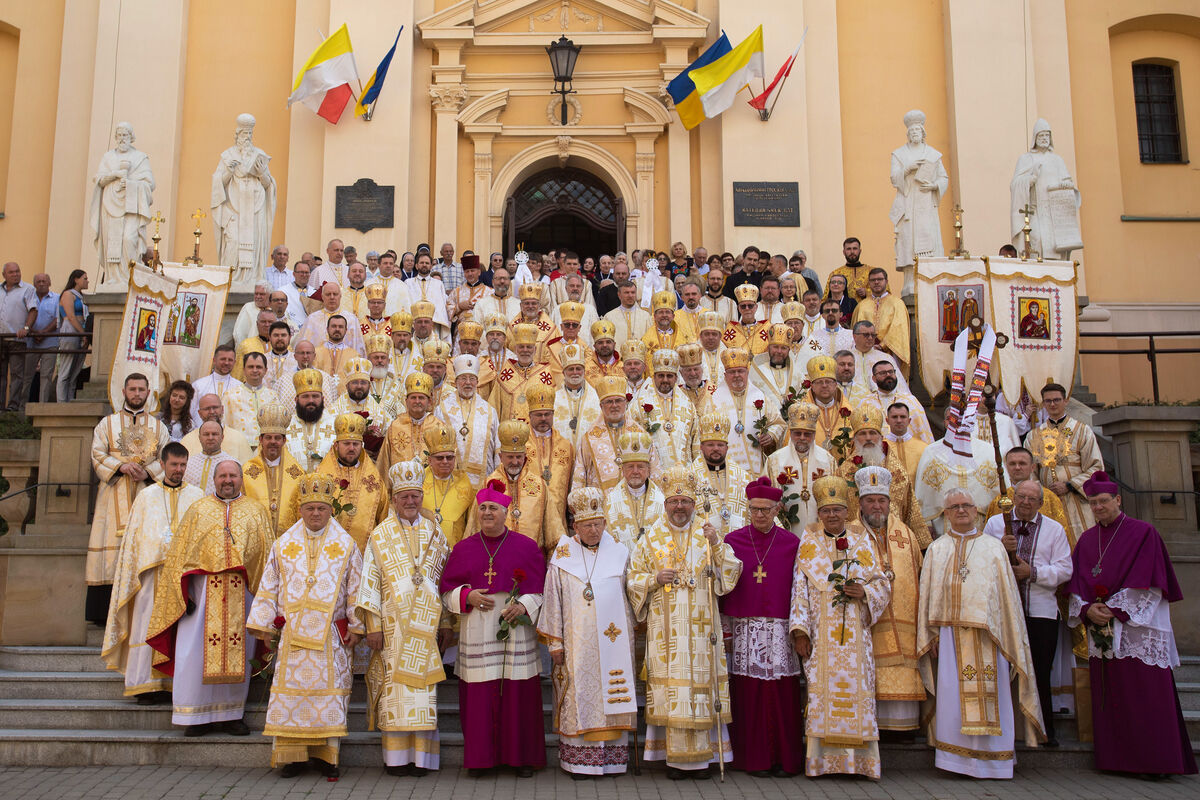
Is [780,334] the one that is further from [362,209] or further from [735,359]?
[362,209]

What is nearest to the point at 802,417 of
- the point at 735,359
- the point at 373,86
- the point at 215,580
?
the point at 735,359

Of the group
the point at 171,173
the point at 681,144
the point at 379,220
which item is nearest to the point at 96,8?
the point at 171,173

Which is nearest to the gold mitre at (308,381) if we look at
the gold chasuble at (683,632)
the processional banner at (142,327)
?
the processional banner at (142,327)

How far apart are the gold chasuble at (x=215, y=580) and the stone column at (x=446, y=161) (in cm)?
916

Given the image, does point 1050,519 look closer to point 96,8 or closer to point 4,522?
point 4,522

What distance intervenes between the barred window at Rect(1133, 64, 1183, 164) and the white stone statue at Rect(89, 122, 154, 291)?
14360 millimetres

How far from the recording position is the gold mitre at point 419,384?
31.6ft

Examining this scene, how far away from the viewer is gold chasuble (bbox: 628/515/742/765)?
292 inches

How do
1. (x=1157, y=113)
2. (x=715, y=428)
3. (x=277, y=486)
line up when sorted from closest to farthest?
(x=715, y=428) < (x=277, y=486) < (x=1157, y=113)

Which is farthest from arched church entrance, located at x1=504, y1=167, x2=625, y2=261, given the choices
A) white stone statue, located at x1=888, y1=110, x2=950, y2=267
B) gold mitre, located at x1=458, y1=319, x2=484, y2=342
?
gold mitre, located at x1=458, y1=319, x2=484, y2=342

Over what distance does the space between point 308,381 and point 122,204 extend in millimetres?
Answer: 4851

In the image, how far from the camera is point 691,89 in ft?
53.4

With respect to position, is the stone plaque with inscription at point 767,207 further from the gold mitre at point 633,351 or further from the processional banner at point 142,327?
the processional banner at point 142,327

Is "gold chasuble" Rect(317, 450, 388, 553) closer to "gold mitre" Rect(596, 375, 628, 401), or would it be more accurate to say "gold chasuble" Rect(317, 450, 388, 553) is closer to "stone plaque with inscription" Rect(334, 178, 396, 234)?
"gold mitre" Rect(596, 375, 628, 401)
